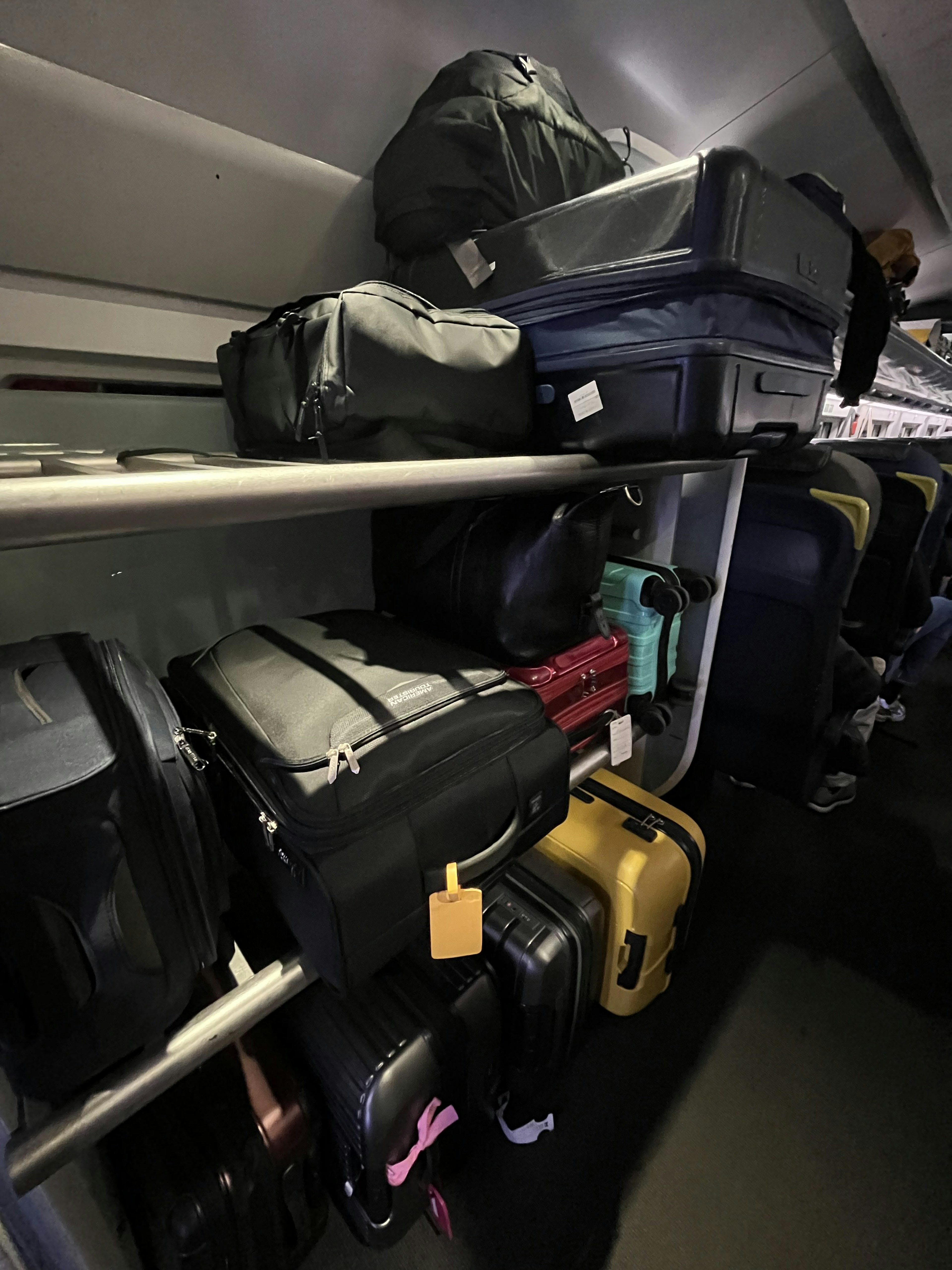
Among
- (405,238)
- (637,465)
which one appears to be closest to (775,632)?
(637,465)

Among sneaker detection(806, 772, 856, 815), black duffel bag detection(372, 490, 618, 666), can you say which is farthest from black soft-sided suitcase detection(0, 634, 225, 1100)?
sneaker detection(806, 772, 856, 815)

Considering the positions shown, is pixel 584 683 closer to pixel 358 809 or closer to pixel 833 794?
pixel 358 809

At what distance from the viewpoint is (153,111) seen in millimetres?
822

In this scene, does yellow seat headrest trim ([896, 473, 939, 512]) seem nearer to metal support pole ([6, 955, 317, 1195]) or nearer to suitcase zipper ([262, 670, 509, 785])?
suitcase zipper ([262, 670, 509, 785])

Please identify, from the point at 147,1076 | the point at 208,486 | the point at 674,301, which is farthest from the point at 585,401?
the point at 147,1076

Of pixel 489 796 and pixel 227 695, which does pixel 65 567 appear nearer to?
pixel 227 695

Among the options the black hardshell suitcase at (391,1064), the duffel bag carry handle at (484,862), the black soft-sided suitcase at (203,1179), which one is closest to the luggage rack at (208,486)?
the duffel bag carry handle at (484,862)

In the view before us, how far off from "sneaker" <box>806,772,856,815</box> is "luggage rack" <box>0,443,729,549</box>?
1862mm

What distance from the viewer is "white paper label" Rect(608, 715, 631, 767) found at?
42.7 inches

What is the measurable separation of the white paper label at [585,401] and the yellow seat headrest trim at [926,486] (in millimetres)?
1582

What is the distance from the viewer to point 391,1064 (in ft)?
2.72

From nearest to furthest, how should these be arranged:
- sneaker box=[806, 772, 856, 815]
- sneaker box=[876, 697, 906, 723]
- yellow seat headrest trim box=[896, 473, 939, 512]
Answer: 1. yellow seat headrest trim box=[896, 473, 939, 512]
2. sneaker box=[806, 772, 856, 815]
3. sneaker box=[876, 697, 906, 723]

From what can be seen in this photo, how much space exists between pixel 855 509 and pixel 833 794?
1231mm

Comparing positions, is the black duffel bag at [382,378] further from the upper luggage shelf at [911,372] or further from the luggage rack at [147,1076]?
the upper luggage shelf at [911,372]
